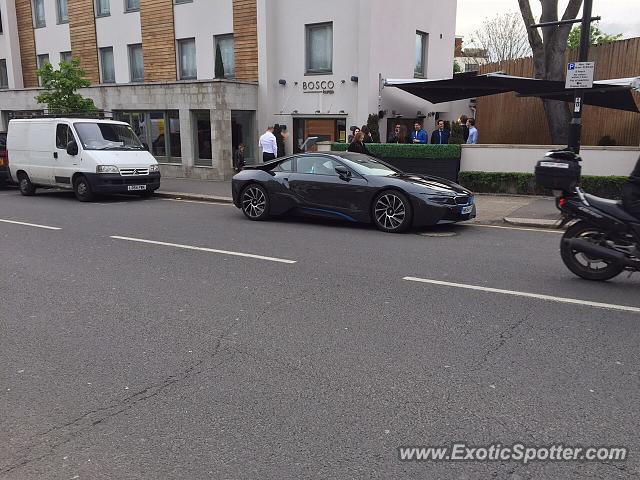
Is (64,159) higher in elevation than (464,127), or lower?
lower

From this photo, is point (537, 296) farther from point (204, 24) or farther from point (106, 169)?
point (204, 24)

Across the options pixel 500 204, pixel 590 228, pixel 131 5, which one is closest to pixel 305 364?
pixel 590 228

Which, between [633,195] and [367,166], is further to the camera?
[367,166]

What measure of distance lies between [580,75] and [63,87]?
16.3 meters

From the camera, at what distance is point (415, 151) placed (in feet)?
48.6

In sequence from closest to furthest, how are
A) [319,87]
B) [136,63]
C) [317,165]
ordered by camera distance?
[317,165] < [319,87] < [136,63]

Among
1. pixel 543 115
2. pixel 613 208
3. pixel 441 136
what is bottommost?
pixel 613 208

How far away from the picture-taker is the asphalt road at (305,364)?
9.98 ft

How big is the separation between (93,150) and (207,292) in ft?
32.3

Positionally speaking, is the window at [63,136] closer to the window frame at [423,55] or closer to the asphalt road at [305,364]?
the asphalt road at [305,364]

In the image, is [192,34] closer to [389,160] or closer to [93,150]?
[93,150]

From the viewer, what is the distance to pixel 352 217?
32.3ft

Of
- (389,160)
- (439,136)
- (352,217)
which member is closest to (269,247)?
(352,217)

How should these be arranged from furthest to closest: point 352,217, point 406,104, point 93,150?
1. point 406,104
2. point 93,150
3. point 352,217
